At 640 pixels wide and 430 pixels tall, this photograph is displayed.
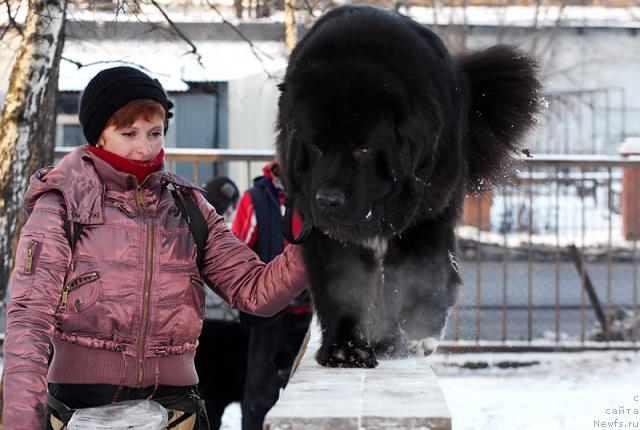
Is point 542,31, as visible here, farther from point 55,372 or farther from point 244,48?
point 55,372

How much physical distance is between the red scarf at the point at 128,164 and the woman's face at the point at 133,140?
0.6 inches

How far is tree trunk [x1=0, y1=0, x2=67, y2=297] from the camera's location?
424 centimetres

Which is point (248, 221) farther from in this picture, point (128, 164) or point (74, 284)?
point (74, 284)

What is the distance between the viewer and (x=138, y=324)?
243 centimetres

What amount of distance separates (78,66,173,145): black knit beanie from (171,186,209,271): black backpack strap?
28 centimetres

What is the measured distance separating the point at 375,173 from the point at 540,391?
4.10 meters

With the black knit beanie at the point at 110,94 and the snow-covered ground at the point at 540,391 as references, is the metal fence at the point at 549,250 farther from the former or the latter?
the black knit beanie at the point at 110,94

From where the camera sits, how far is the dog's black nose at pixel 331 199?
267 cm

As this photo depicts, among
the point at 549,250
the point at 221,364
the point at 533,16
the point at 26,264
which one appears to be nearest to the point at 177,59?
the point at 549,250

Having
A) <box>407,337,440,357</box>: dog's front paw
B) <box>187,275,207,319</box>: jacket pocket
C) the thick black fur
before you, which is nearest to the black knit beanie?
<box>187,275,207,319</box>: jacket pocket

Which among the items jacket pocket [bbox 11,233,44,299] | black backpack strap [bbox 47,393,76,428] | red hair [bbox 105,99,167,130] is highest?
red hair [bbox 105,99,167,130]

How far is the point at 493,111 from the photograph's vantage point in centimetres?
356

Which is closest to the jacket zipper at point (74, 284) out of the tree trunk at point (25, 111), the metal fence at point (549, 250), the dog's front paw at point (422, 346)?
the dog's front paw at point (422, 346)

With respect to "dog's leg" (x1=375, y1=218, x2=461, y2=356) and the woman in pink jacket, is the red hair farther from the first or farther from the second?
"dog's leg" (x1=375, y1=218, x2=461, y2=356)
